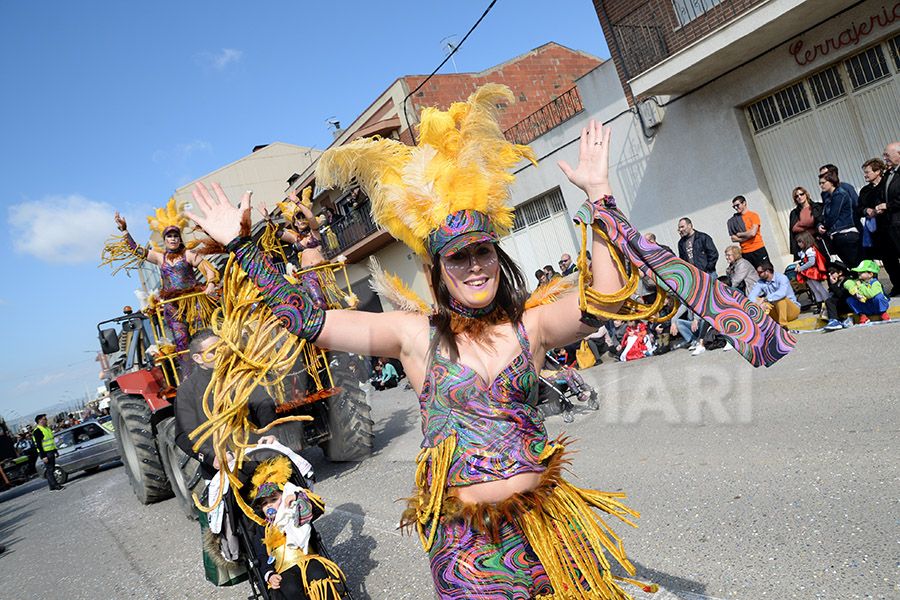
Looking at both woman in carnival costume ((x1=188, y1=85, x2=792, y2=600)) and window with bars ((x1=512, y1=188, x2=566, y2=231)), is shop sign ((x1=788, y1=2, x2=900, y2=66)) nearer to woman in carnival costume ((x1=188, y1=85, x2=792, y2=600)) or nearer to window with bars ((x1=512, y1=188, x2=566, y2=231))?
window with bars ((x1=512, y1=188, x2=566, y2=231))

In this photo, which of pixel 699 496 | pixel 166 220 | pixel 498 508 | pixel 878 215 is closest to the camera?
pixel 498 508

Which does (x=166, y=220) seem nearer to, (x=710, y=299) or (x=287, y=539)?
(x=287, y=539)

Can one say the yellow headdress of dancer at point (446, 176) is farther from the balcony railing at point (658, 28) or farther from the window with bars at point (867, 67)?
the balcony railing at point (658, 28)

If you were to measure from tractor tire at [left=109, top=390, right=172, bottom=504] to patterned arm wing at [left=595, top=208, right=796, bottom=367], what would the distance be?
24.8 feet

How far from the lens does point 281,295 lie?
2365 millimetres

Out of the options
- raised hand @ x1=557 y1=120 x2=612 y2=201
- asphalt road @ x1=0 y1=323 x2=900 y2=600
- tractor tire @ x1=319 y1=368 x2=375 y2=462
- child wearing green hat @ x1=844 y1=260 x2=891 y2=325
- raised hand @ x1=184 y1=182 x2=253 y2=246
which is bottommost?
asphalt road @ x1=0 y1=323 x2=900 y2=600

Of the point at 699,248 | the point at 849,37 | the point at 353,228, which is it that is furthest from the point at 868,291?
the point at 353,228

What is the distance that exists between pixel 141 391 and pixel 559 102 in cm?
1108

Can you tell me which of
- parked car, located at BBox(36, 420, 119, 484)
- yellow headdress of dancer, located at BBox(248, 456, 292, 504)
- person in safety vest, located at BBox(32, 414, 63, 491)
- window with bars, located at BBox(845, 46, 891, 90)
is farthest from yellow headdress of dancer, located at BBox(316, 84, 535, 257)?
person in safety vest, located at BBox(32, 414, 63, 491)

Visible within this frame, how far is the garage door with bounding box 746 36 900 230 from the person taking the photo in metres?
9.64

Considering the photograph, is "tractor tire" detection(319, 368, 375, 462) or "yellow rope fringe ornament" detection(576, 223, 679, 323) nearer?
"yellow rope fringe ornament" detection(576, 223, 679, 323)

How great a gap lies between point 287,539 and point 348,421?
3.70m

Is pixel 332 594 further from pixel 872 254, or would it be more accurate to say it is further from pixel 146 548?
pixel 872 254

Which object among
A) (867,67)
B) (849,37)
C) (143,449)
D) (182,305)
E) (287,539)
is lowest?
(287,539)
